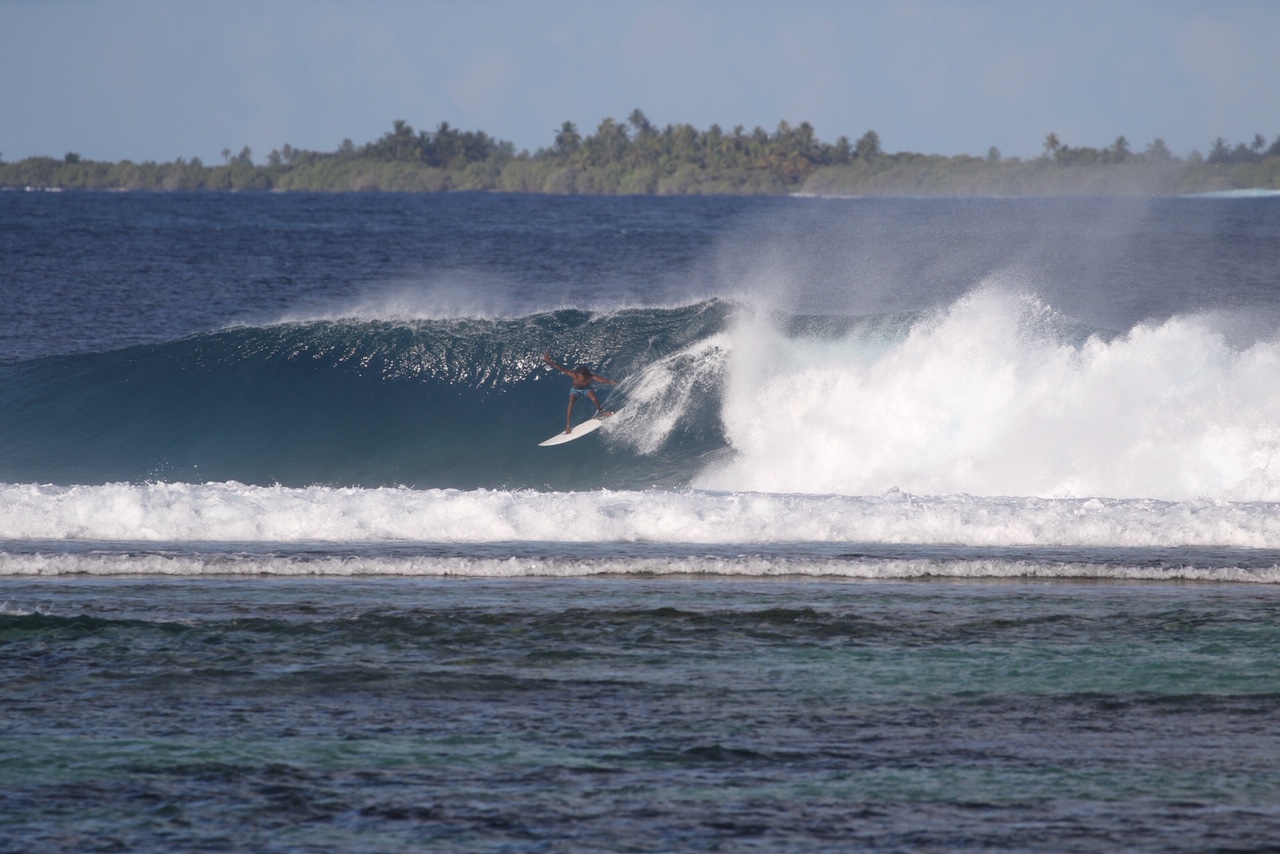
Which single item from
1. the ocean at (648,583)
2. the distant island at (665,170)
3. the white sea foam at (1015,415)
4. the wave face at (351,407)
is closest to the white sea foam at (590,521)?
the ocean at (648,583)

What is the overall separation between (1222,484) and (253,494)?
11.3 m

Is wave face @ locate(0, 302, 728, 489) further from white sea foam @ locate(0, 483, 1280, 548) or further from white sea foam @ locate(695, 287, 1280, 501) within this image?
white sea foam @ locate(0, 483, 1280, 548)

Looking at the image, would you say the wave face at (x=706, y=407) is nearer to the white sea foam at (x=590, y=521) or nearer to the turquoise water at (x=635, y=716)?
the white sea foam at (x=590, y=521)

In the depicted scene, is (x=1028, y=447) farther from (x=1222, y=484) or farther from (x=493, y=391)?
(x=493, y=391)

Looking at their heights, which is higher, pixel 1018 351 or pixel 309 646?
pixel 1018 351

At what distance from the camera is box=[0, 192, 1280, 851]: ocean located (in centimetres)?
601

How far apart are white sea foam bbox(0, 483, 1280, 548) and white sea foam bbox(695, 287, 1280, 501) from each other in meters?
2.61

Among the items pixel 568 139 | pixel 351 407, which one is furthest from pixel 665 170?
pixel 351 407

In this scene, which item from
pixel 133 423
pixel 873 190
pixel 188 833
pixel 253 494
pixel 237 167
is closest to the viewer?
pixel 188 833

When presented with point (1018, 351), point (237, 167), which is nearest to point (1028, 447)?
point (1018, 351)

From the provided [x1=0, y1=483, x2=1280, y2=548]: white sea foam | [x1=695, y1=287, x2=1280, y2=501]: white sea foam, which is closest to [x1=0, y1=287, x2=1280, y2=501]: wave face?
[x1=695, y1=287, x2=1280, y2=501]: white sea foam

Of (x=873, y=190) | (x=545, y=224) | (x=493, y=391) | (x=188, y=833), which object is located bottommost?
(x=188, y=833)

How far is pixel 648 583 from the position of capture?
10.7m

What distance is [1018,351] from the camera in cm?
1781
